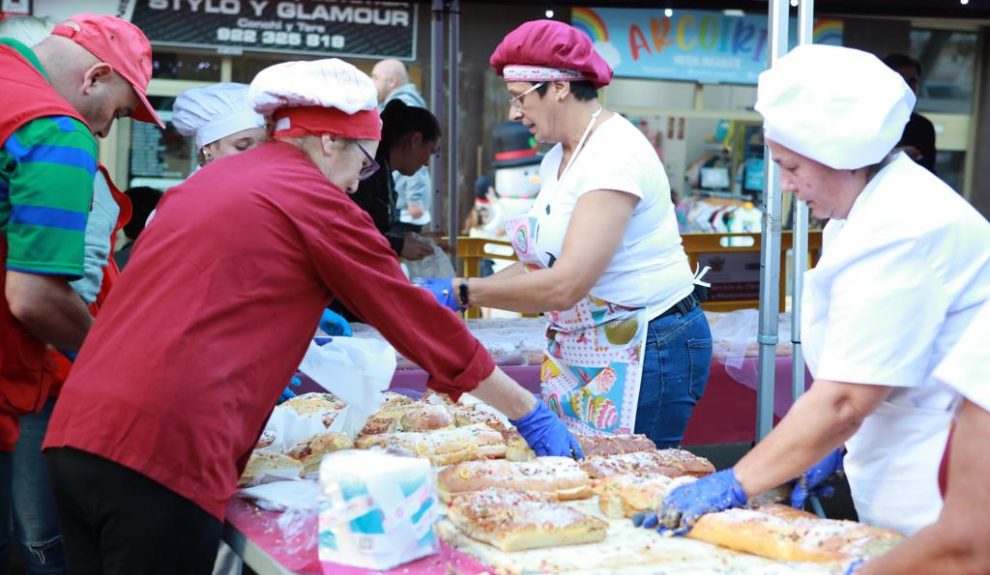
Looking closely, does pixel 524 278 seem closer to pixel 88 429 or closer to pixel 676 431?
pixel 676 431

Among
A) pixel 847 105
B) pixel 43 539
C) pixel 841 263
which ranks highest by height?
pixel 847 105

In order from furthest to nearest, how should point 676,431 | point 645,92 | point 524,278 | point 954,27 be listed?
1. point 954,27
2. point 645,92
3. point 676,431
4. point 524,278

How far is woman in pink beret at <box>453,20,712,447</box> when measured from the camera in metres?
3.02

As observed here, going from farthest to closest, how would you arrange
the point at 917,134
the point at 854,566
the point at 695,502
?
1. the point at 917,134
2. the point at 695,502
3. the point at 854,566

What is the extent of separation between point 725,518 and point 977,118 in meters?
10.8

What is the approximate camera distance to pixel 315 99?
222 centimetres

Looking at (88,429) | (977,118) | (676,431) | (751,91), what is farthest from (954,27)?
(88,429)

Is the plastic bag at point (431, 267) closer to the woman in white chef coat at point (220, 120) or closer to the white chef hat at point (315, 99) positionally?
the woman in white chef coat at point (220, 120)

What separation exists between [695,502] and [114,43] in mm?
1804

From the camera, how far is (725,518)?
2.09 meters

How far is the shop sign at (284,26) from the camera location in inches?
350

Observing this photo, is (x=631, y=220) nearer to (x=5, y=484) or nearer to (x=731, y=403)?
(x=5, y=484)

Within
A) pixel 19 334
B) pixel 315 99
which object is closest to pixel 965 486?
pixel 315 99

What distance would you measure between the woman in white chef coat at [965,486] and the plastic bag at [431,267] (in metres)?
4.29
